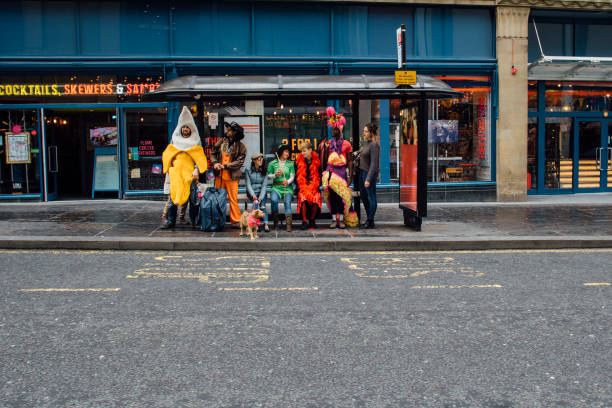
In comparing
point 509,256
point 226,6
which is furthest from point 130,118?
point 509,256

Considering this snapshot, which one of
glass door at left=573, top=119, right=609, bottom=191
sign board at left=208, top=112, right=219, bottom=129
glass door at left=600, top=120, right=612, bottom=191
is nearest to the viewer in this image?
sign board at left=208, top=112, right=219, bottom=129

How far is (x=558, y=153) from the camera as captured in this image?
56.2 feet

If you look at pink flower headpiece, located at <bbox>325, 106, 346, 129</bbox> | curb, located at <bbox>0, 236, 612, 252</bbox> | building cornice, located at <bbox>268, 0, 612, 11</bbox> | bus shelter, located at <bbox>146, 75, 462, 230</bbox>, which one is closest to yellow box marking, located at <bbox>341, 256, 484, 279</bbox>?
curb, located at <bbox>0, 236, 612, 252</bbox>

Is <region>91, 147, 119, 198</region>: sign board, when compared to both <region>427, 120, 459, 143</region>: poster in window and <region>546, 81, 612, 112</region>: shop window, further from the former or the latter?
<region>546, 81, 612, 112</region>: shop window

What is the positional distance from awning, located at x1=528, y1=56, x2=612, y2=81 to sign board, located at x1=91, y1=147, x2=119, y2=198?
10991 millimetres

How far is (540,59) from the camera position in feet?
50.1

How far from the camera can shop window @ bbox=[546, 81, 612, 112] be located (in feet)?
55.5

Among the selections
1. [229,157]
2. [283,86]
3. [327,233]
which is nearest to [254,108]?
[229,157]

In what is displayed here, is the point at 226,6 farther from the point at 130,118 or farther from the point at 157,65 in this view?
the point at 130,118

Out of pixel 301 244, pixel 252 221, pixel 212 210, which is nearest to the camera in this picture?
pixel 301 244

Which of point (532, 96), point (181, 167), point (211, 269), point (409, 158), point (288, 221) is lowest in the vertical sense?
point (211, 269)

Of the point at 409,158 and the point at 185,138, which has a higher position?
the point at 185,138

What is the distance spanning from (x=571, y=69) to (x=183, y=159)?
10795 millimetres

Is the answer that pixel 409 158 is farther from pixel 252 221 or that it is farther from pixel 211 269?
pixel 211 269
